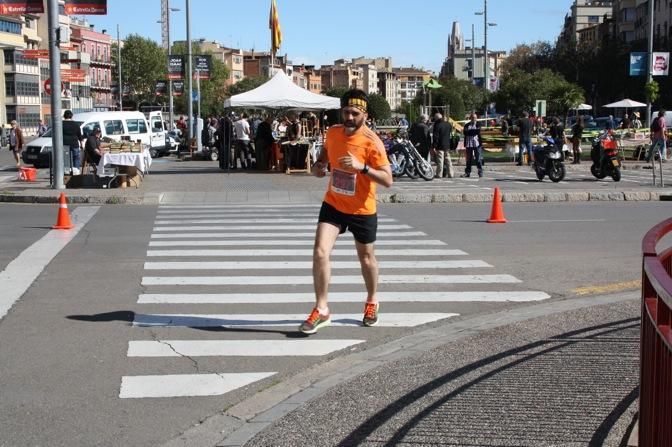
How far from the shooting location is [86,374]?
6.89 metres

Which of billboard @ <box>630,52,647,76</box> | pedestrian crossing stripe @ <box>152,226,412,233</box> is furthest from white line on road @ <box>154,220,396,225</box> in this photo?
billboard @ <box>630,52,647,76</box>

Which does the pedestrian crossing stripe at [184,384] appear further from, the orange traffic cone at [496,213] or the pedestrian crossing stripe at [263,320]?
the orange traffic cone at [496,213]

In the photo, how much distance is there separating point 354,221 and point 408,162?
761 inches

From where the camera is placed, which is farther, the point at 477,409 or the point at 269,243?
the point at 269,243

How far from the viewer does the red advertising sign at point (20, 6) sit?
2285 centimetres

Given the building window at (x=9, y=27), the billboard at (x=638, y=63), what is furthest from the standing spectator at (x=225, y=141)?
the building window at (x=9, y=27)

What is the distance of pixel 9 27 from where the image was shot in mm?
99438

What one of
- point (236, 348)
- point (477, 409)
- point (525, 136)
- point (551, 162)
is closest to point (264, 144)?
point (525, 136)

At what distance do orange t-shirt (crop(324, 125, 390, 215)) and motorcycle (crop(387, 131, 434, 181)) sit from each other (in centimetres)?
1875

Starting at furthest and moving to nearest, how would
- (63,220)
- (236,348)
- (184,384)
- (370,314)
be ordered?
1. (63,220)
2. (370,314)
3. (236,348)
4. (184,384)

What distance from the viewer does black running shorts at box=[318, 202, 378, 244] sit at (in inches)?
314

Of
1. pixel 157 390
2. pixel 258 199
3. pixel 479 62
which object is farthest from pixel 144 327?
pixel 479 62

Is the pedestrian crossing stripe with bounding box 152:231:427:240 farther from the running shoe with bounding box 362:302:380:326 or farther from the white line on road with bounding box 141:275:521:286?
the running shoe with bounding box 362:302:380:326

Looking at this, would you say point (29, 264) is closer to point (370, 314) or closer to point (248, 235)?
point (248, 235)
